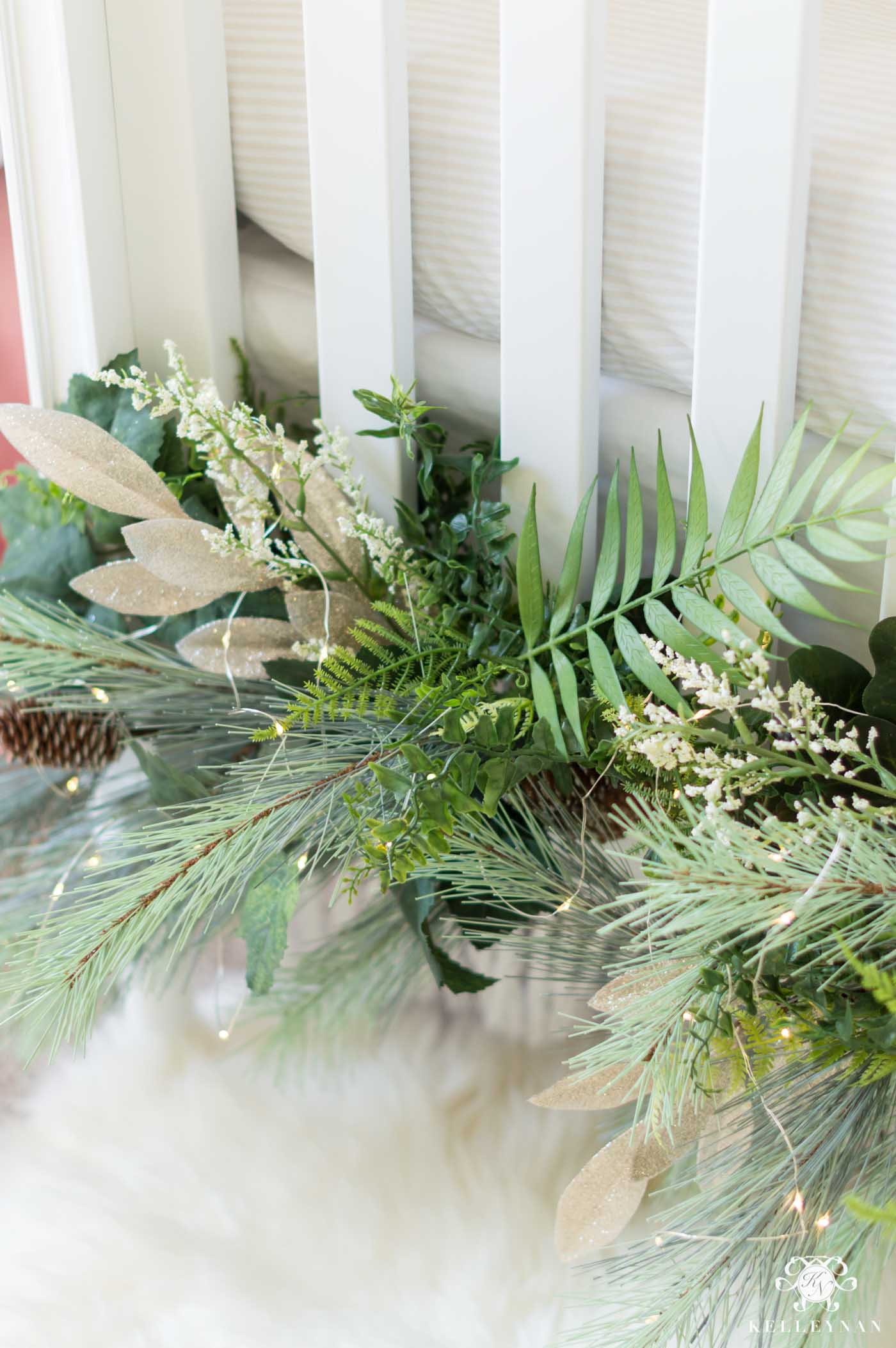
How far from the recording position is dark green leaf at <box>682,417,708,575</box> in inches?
22.6

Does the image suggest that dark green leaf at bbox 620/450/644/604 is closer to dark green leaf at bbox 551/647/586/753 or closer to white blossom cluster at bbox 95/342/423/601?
dark green leaf at bbox 551/647/586/753

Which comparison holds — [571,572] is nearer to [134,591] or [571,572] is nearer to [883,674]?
[883,674]

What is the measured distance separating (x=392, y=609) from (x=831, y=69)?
42cm

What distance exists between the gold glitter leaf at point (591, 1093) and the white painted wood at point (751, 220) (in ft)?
1.09

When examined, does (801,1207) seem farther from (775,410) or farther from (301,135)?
(301,135)

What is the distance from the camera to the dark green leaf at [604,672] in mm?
574

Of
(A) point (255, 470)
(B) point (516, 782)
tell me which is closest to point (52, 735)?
(A) point (255, 470)

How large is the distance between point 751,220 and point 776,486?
0.14 metres

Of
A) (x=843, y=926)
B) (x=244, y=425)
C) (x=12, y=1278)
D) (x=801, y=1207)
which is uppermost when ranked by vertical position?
(x=244, y=425)

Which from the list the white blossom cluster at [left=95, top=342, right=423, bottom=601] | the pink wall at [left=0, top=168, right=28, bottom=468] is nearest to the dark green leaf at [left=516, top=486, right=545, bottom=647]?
the white blossom cluster at [left=95, top=342, right=423, bottom=601]

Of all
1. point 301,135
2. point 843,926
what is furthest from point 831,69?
point 843,926

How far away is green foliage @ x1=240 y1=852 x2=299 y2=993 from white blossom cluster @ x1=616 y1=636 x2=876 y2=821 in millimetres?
207

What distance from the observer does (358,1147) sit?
2.25 feet

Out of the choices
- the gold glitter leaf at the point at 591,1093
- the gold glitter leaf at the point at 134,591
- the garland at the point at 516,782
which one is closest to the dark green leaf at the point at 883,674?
the garland at the point at 516,782
